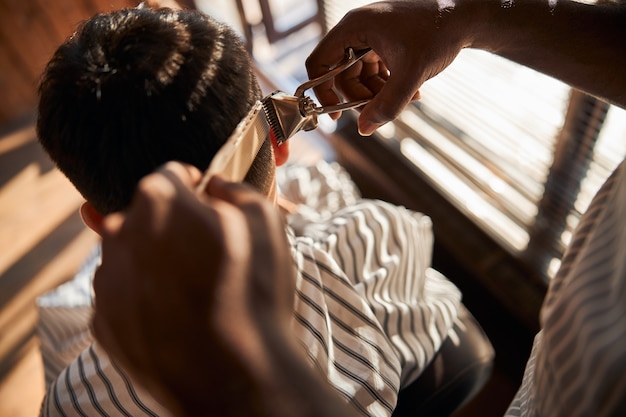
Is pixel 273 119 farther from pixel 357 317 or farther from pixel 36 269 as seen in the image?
pixel 36 269

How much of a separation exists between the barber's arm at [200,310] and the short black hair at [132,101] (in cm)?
23

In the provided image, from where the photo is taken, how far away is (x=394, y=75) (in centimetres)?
64

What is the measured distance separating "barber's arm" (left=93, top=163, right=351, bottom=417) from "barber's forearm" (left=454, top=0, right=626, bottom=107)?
484 millimetres

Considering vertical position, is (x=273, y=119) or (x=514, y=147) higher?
(x=273, y=119)

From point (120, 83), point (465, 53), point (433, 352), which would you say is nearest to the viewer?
point (120, 83)

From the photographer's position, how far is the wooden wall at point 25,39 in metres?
2.28

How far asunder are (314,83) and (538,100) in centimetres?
64

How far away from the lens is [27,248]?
1917mm

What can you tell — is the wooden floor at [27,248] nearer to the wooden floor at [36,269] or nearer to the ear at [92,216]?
the wooden floor at [36,269]

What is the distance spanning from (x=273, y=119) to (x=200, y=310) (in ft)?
1.16

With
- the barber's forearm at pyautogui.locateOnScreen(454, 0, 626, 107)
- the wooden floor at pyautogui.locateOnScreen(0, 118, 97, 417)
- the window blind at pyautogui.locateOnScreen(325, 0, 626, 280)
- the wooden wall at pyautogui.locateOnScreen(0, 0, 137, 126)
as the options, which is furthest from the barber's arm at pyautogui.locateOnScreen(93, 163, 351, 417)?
the wooden wall at pyautogui.locateOnScreen(0, 0, 137, 126)

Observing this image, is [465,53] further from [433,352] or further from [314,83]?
[433,352]

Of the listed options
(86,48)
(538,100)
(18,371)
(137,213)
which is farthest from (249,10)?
(137,213)

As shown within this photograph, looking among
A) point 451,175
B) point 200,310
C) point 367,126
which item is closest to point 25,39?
point 451,175
